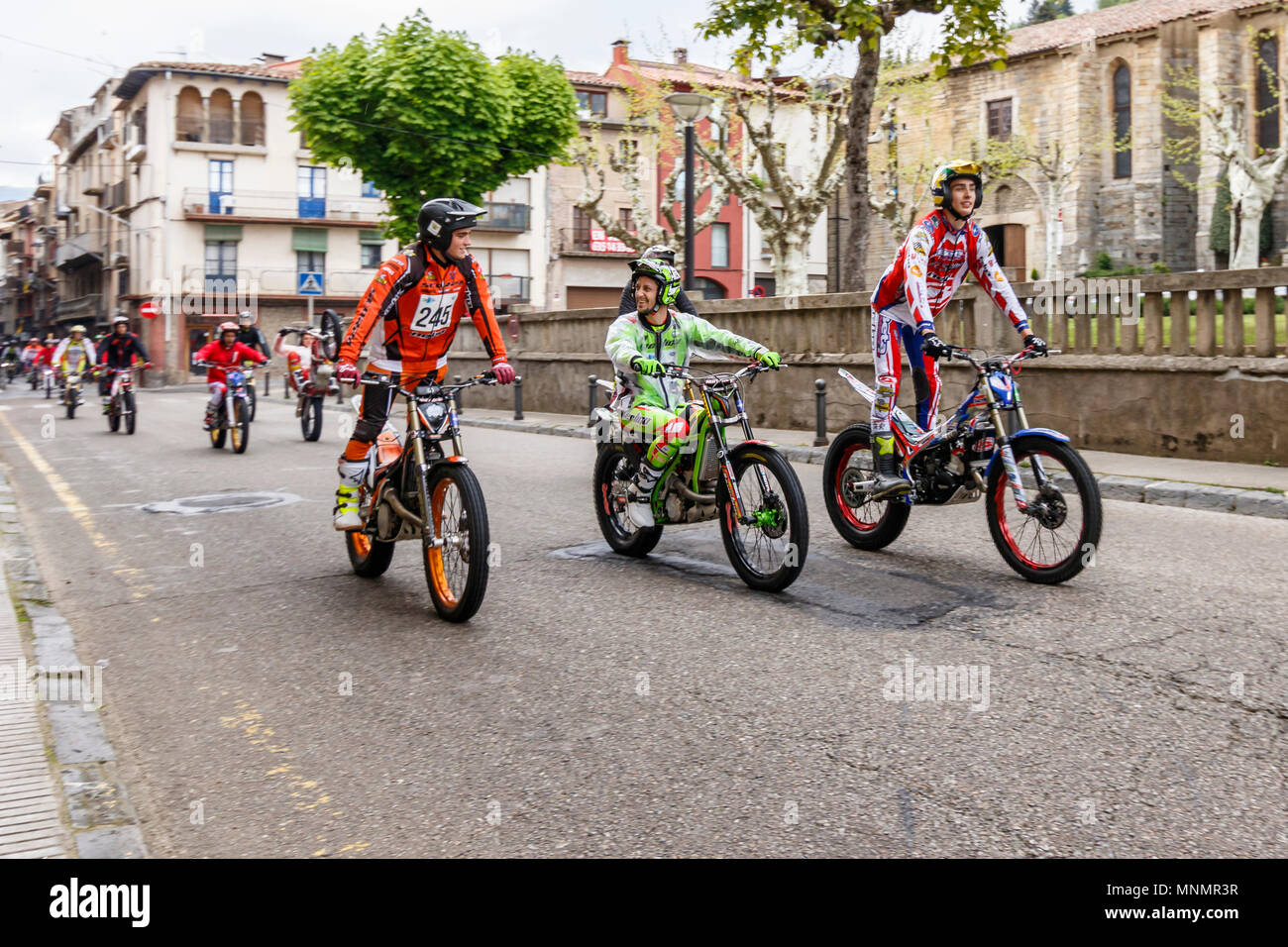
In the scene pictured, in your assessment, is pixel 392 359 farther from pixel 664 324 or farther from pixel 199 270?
pixel 199 270

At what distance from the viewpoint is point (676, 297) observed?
7.04 m

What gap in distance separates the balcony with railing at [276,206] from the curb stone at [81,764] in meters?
47.5

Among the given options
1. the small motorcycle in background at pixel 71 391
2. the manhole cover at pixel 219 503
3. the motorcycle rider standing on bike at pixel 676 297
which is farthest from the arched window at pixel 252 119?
the motorcycle rider standing on bike at pixel 676 297

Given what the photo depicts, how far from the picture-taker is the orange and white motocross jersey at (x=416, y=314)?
20.3 ft

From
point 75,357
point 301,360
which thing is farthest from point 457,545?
Result: point 75,357

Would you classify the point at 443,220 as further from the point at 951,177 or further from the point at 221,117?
the point at 221,117

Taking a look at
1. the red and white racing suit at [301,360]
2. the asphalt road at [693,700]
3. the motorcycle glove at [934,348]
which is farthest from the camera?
the red and white racing suit at [301,360]

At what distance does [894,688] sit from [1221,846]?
1509 mm

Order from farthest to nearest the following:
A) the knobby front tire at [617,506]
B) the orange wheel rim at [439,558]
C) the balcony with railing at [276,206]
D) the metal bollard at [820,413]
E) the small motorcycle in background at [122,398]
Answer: the balcony with railing at [276,206] < the small motorcycle in background at [122,398] < the metal bollard at [820,413] < the knobby front tire at [617,506] < the orange wheel rim at [439,558]

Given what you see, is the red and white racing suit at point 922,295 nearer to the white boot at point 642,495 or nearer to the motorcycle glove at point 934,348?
the motorcycle glove at point 934,348

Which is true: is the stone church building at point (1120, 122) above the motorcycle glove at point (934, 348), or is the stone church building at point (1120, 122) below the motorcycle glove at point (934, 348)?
above

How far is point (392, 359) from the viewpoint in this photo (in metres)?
6.55

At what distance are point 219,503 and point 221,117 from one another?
156 ft
